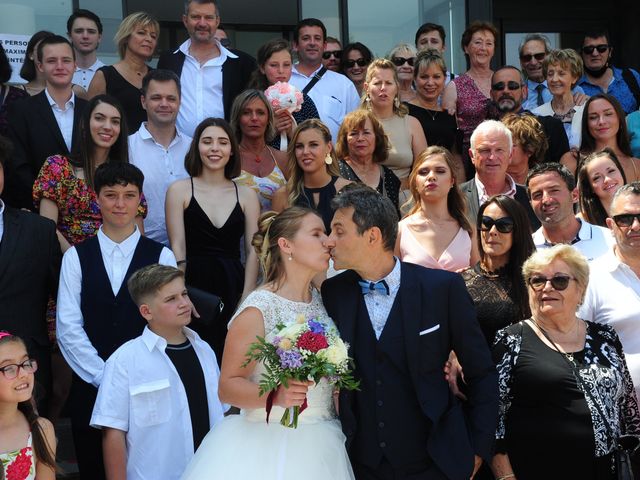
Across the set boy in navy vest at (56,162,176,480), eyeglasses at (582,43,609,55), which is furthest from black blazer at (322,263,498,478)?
eyeglasses at (582,43,609,55)

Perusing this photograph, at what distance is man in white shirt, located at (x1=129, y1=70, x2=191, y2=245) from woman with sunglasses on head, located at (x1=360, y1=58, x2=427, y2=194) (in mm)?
1667

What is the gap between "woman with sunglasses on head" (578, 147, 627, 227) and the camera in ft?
21.9

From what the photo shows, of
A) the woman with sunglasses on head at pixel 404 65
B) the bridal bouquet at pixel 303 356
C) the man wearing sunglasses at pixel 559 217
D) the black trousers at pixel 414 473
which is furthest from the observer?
the woman with sunglasses on head at pixel 404 65

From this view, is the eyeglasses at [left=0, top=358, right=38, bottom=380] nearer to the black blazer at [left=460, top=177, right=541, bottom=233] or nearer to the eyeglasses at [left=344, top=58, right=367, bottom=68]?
the black blazer at [left=460, top=177, right=541, bottom=233]

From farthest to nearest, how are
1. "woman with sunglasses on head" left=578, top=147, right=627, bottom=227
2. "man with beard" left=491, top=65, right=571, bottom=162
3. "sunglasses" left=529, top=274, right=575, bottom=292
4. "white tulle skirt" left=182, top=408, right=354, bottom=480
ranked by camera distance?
"man with beard" left=491, top=65, right=571, bottom=162 → "woman with sunglasses on head" left=578, top=147, right=627, bottom=227 → "sunglasses" left=529, top=274, right=575, bottom=292 → "white tulle skirt" left=182, top=408, right=354, bottom=480

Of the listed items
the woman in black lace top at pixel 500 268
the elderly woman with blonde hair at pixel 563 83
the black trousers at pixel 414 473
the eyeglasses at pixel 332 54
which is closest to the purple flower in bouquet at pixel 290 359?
the black trousers at pixel 414 473

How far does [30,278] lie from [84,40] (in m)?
3.29

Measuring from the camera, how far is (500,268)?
5559mm

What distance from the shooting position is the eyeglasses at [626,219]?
219 inches

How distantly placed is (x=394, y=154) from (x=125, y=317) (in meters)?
3.02

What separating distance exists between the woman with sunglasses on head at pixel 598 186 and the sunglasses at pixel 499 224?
1350 millimetres

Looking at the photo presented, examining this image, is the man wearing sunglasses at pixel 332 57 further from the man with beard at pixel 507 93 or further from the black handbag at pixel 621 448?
the black handbag at pixel 621 448

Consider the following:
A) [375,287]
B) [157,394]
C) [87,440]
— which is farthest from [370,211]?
[87,440]

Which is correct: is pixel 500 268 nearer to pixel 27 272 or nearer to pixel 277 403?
pixel 277 403
